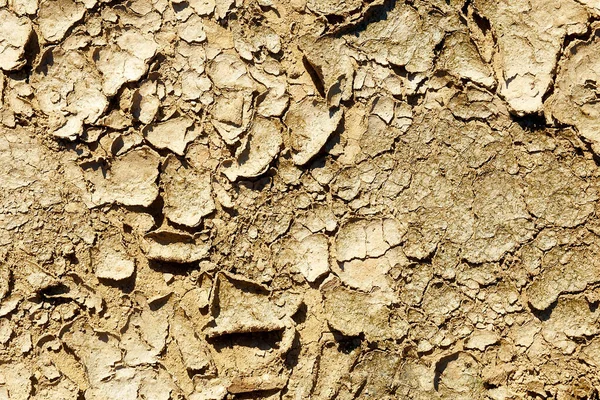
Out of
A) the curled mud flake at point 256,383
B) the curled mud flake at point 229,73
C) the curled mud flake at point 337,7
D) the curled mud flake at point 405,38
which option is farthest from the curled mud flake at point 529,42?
the curled mud flake at point 256,383

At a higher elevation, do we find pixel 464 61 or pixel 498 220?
pixel 464 61

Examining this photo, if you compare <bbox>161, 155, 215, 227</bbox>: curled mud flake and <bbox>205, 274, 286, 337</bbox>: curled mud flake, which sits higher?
<bbox>161, 155, 215, 227</bbox>: curled mud flake

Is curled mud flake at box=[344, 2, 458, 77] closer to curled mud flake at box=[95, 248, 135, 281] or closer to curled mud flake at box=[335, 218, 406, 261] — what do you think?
curled mud flake at box=[335, 218, 406, 261]

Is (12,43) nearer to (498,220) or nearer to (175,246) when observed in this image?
(175,246)

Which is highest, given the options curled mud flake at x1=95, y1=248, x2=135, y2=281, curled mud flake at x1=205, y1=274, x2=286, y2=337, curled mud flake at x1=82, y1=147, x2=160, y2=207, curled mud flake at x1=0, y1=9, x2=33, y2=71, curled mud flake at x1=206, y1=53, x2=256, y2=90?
curled mud flake at x1=0, y1=9, x2=33, y2=71

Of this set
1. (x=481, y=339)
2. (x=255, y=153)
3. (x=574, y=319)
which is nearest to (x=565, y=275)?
(x=574, y=319)

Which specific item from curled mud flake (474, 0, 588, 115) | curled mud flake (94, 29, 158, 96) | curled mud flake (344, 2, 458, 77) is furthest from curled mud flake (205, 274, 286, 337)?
curled mud flake (474, 0, 588, 115)

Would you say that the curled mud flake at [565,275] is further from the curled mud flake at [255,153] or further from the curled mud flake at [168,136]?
the curled mud flake at [168,136]

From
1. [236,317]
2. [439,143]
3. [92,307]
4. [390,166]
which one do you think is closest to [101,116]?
[92,307]

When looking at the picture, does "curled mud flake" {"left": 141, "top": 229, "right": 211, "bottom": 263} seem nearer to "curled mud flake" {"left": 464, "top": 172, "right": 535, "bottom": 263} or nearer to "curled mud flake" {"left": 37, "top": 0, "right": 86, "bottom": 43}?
"curled mud flake" {"left": 37, "top": 0, "right": 86, "bottom": 43}
